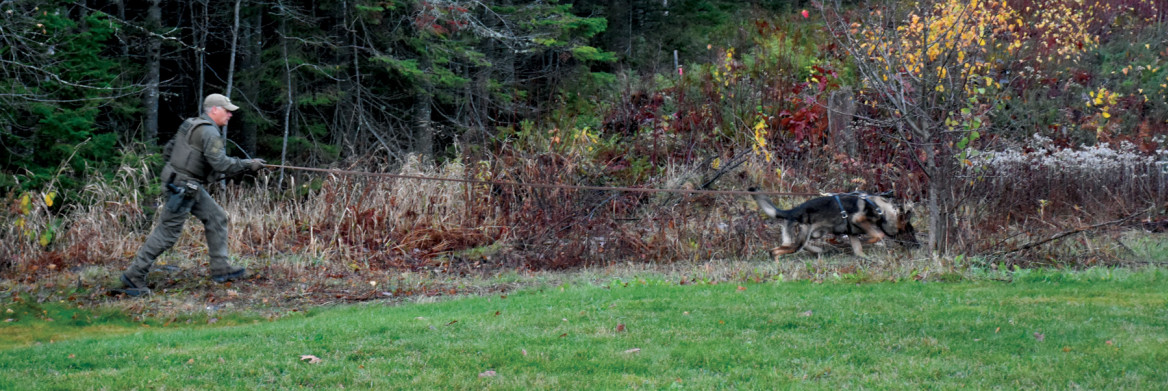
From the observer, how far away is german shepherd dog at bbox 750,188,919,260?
10.3 m

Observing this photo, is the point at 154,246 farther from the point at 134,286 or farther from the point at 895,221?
the point at 895,221

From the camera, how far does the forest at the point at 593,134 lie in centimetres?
1095

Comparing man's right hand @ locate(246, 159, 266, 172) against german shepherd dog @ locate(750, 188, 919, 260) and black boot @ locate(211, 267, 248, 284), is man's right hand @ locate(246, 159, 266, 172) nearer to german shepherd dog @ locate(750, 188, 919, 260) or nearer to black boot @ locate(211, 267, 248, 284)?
black boot @ locate(211, 267, 248, 284)

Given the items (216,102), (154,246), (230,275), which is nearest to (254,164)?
(216,102)

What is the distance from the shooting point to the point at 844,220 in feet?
34.1

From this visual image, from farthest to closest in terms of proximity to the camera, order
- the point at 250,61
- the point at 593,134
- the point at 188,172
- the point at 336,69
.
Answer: the point at 250,61 < the point at 336,69 < the point at 593,134 < the point at 188,172

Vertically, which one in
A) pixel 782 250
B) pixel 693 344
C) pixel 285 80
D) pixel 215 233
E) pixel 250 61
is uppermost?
pixel 250 61

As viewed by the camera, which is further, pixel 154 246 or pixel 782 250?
pixel 782 250

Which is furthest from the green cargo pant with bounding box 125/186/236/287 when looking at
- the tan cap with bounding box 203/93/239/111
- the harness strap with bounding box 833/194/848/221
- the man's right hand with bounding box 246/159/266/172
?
the harness strap with bounding box 833/194/848/221

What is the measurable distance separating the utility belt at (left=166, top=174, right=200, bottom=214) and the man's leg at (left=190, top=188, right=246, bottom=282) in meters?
0.17

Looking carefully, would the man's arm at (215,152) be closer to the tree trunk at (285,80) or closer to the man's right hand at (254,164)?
the man's right hand at (254,164)

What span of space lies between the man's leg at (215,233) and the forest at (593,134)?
714mm

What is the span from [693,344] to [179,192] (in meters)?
5.64

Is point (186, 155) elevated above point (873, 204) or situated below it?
above
